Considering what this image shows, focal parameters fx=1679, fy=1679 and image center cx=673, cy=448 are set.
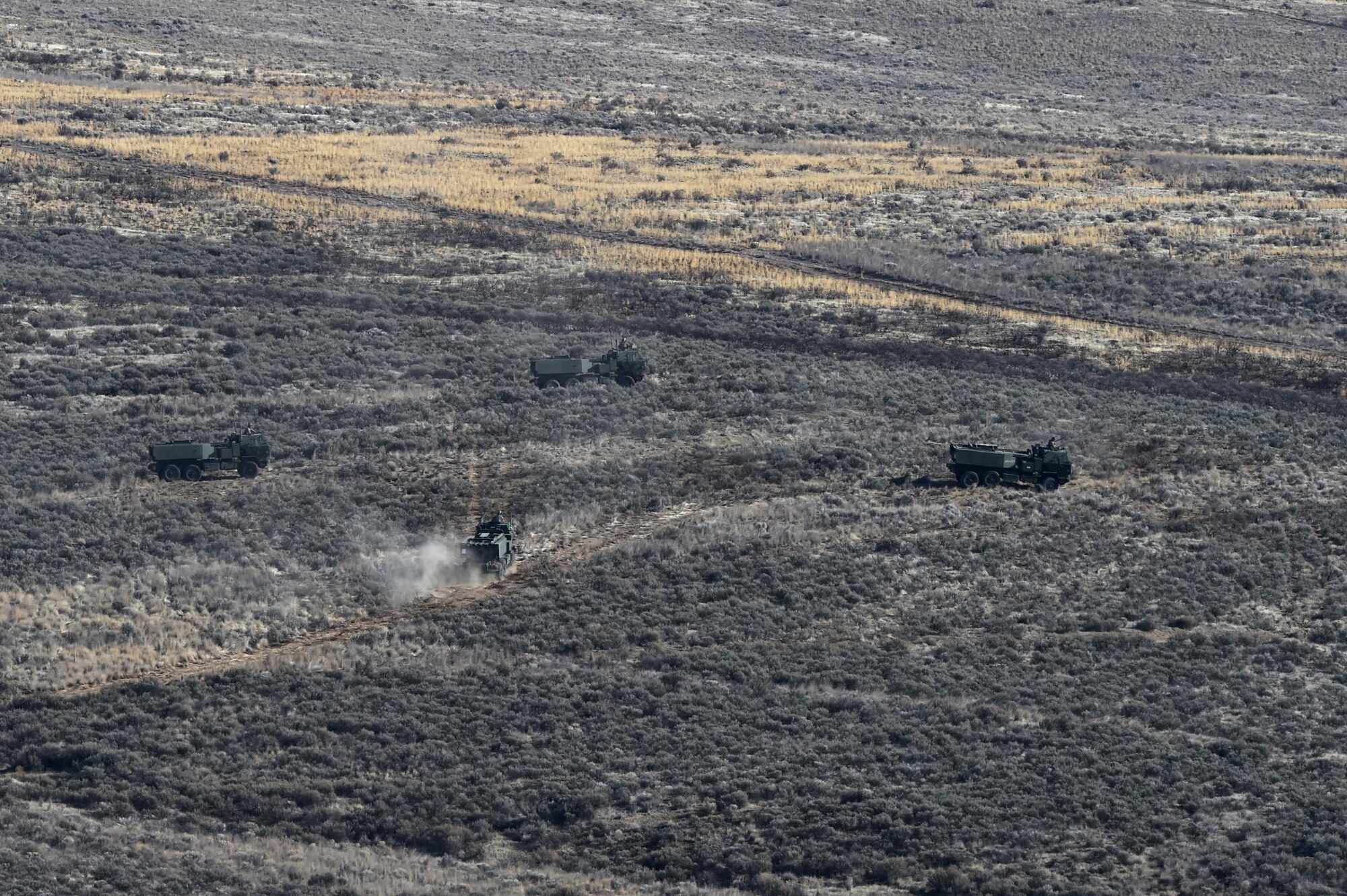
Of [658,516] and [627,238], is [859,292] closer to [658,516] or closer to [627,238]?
[627,238]

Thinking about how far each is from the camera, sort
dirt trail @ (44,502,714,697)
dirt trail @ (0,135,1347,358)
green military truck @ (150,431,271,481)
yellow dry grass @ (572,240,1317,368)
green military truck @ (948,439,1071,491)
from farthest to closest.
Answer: dirt trail @ (0,135,1347,358) < yellow dry grass @ (572,240,1317,368) < green military truck @ (948,439,1071,491) < green military truck @ (150,431,271,481) < dirt trail @ (44,502,714,697)

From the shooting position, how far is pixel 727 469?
139ft

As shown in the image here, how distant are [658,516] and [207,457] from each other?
1074 cm

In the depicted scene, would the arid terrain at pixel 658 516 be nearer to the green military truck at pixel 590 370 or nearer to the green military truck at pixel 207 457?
the green military truck at pixel 207 457

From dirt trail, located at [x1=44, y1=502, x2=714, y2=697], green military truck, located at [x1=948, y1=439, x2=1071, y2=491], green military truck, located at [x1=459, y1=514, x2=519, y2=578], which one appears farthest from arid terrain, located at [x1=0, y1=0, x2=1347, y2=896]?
green military truck, located at [x1=459, y1=514, x2=519, y2=578]

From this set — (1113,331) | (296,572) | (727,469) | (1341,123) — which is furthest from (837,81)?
(296,572)

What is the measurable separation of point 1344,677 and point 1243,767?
5201 millimetres

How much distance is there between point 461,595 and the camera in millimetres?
35438

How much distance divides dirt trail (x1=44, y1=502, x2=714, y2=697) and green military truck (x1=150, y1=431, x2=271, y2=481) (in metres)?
7.17

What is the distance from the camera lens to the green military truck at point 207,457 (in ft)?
130

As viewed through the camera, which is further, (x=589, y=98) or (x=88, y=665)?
(x=589, y=98)

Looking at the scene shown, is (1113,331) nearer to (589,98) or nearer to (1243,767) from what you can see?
(1243,767)

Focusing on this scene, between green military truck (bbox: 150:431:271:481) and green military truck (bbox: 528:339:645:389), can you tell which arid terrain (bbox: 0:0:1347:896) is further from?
green military truck (bbox: 528:339:645:389)

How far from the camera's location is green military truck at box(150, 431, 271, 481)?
130 feet
